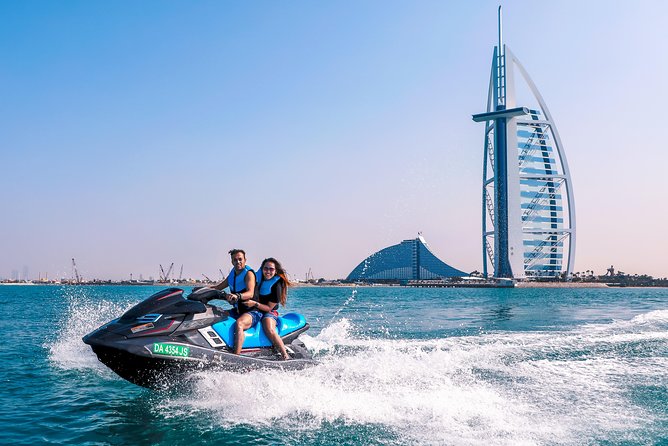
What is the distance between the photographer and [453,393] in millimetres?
7000

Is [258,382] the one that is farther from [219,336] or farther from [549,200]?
[549,200]

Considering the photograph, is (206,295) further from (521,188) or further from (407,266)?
(407,266)

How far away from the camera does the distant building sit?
135 m

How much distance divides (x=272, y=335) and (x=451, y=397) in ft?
7.77

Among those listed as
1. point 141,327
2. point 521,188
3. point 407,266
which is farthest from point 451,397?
point 407,266

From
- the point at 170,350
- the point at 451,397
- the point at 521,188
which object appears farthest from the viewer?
the point at 521,188

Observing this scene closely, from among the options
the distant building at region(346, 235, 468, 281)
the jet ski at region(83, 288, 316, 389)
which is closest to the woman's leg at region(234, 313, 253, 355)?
the jet ski at region(83, 288, 316, 389)

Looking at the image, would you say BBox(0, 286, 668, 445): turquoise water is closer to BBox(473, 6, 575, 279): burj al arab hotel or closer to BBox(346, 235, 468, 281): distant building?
BBox(473, 6, 575, 279): burj al arab hotel

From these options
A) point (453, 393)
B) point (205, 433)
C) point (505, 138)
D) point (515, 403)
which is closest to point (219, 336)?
point (205, 433)

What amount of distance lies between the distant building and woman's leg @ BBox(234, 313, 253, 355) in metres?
124

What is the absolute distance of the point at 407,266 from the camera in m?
142

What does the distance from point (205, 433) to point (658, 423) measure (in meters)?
4.65

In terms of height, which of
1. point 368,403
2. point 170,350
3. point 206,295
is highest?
point 206,295

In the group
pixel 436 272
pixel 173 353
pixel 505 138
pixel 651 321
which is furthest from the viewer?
pixel 436 272
